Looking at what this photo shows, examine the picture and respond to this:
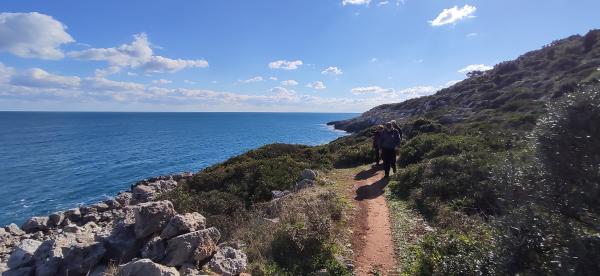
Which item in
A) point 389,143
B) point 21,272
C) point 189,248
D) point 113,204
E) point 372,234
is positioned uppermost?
point 389,143

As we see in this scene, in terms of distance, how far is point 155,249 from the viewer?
331 inches

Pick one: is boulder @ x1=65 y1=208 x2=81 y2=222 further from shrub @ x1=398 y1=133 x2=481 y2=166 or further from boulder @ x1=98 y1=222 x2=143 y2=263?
shrub @ x1=398 y1=133 x2=481 y2=166

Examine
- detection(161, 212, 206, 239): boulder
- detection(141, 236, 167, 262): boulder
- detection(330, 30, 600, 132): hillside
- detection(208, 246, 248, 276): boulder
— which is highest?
detection(330, 30, 600, 132): hillside

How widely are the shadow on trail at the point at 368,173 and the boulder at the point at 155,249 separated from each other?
36.9 ft

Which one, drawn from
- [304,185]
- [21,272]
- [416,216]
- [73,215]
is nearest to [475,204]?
[416,216]

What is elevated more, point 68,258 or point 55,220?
point 68,258

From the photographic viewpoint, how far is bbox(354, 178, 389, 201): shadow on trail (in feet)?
46.9

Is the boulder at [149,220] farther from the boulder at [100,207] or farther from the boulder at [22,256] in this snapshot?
the boulder at [100,207]

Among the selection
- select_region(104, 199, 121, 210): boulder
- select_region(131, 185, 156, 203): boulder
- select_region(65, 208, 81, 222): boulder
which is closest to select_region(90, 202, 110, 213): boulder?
select_region(104, 199, 121, 210): boulder

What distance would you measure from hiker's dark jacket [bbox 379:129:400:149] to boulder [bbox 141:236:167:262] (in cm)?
1032

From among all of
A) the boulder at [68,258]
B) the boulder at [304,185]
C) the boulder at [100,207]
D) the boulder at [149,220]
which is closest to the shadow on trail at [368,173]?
the boulder at [304,185]

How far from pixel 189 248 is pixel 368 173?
12.5 m

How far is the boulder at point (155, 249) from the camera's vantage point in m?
8.25

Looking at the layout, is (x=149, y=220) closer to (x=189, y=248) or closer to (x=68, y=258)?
(x=189, y=248)
